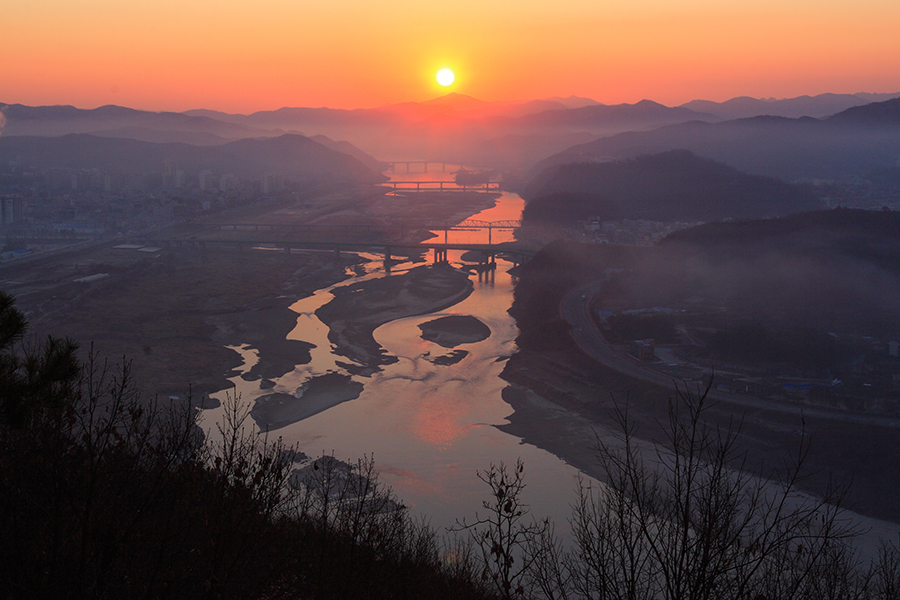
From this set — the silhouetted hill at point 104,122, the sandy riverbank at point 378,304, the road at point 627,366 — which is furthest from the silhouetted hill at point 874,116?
the silhouetted hill at point 104,122

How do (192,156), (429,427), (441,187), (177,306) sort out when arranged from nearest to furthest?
(429,427)
(177,306)
(441,187)
(192,156)

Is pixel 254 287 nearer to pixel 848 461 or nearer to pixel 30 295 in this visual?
pixel 30 295


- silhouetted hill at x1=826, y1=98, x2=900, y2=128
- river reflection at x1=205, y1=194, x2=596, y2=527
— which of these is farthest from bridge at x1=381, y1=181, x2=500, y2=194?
river reflection at x1=205, y1=194, x2=596, y2=527

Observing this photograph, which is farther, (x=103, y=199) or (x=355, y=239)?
(x=103, y=199)

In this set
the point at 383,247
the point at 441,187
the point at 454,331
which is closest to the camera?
the point at 454,331

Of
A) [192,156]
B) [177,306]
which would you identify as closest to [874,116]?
[177,306]

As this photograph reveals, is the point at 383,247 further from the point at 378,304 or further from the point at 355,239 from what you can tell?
the point at 378,304
